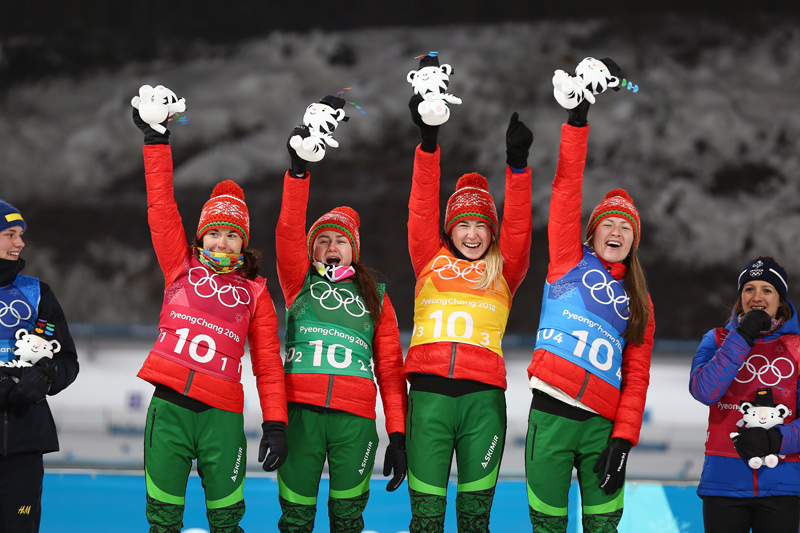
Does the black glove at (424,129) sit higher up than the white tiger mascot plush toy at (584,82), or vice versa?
the white tiger mascot plush toy at (584,82)

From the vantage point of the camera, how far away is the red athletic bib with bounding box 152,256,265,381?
2.94 meters

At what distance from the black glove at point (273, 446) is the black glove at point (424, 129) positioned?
1.25m

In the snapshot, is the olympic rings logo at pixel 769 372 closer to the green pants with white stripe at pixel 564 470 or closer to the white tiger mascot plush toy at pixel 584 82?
the green pants with white stripe at pixel 564 470

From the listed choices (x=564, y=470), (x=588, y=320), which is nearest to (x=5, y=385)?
(x=564, y=470)

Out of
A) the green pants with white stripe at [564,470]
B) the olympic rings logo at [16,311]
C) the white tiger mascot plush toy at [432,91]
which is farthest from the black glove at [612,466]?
the olympic rings logo at [16,311]

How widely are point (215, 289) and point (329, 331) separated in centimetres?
49

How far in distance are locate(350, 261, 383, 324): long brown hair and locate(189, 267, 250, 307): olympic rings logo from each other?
1.59 ft

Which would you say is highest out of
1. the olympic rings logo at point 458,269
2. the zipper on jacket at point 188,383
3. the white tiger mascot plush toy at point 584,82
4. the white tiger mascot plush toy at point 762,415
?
the white tiger mascot plush toy at point 584,82

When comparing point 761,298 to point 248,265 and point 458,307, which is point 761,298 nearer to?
point 458,307

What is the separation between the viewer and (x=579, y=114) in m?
2.93

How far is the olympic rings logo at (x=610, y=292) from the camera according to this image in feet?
9.85

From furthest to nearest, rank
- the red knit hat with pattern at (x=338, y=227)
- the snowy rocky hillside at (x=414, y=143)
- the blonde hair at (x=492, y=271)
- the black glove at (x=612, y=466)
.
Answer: the snowy rocky hillside at (x=414, y=143)
the red knit hat with pattern at (x=338, y=227)
the blonde hair at (x=492, y=271)
the black glove at (x=612, y=466)

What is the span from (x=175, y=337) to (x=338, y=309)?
66cm

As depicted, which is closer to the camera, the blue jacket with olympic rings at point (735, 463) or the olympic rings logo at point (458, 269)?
the blue jacket with olympic rings at point (735, 463)
